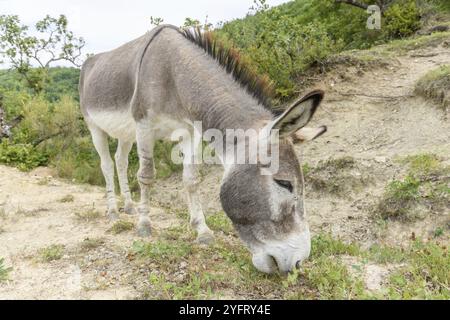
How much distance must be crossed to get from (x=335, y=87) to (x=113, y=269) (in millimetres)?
6192

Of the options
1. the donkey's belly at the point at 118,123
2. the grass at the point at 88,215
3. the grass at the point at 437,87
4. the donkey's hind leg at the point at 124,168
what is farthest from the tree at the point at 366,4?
the grass at the point at 88,215

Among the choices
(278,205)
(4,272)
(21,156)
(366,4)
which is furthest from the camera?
(366,4)

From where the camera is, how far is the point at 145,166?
433 cm

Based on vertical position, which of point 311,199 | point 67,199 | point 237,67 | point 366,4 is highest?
point 366,4

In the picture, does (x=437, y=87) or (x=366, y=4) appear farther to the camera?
(x=366, y=4)

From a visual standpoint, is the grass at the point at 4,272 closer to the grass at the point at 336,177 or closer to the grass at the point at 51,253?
the grass at the point at 51,253

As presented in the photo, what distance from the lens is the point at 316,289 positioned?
289 cm

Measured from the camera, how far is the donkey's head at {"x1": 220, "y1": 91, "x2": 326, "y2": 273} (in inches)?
105

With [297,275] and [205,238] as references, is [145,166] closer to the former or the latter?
[205,238]

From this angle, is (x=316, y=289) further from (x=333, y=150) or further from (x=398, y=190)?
(x=333, y=150)

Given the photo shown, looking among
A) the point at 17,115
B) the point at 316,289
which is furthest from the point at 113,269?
the point at 17,115

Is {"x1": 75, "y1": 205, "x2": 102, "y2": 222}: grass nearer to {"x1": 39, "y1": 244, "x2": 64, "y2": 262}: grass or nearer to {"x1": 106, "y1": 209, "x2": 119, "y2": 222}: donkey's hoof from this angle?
{"x1": 106, "y1": 209, "x2": 119, "y2": 222}: donkey's hoof

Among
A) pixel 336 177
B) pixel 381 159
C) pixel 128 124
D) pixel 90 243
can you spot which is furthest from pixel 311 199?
pixel 90 243

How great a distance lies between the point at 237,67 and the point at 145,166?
159 cm
